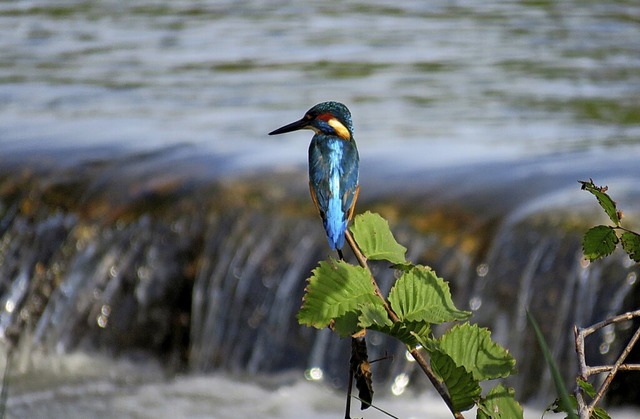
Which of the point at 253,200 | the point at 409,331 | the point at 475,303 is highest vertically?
the point at 409,331

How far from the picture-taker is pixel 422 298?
126 centimetres

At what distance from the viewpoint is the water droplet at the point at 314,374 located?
6.06 metres

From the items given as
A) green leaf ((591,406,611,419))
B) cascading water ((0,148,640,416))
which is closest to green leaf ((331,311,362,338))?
green leaf ((591,406,611,419))

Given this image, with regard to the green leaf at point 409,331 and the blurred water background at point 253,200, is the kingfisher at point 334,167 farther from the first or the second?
the blurred water background at point 253,200

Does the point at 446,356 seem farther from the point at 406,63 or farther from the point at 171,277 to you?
the point at 406,63

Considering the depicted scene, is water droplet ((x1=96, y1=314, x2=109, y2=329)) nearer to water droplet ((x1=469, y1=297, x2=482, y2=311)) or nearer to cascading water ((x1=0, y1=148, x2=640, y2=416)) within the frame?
cascading water ((x1=0, y1=148, x2=640, y2=416))

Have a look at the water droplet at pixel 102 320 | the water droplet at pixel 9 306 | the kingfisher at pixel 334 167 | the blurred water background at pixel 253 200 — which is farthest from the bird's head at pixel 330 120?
the water droplet at pixel 9 306

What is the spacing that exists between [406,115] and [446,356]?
7588 millimetres

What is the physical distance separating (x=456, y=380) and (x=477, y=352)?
0.17ft

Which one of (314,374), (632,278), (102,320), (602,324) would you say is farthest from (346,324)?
(102,320)

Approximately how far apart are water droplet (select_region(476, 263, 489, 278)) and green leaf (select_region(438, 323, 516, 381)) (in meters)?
4.53

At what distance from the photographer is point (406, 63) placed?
10836mm

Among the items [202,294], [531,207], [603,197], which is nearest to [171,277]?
[202,294]

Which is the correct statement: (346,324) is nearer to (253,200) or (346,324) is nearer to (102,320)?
(253,200)
